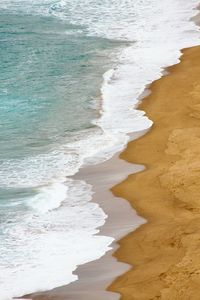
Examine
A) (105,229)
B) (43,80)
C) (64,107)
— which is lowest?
(43,80)

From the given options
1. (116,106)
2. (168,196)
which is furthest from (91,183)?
(116,106)

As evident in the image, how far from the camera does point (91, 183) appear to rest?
18.8 meters

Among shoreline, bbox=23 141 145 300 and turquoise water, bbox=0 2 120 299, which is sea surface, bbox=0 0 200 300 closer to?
turquoise water, bbox=0 2 120 299

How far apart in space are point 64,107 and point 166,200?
325 inches

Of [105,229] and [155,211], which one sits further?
[155,211]

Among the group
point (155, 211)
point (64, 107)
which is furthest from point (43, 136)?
point (155, 211)

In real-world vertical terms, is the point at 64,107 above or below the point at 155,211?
below

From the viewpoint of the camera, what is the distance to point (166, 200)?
56.7 feet

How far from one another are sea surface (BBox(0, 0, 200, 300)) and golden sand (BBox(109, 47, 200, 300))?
1.93 feet

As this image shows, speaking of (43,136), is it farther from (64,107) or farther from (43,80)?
(43,80)

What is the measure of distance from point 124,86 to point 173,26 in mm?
8723

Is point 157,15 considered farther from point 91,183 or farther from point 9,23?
point 91,183

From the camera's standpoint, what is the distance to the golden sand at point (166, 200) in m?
13.8

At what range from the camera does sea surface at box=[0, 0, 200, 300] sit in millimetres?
15742
